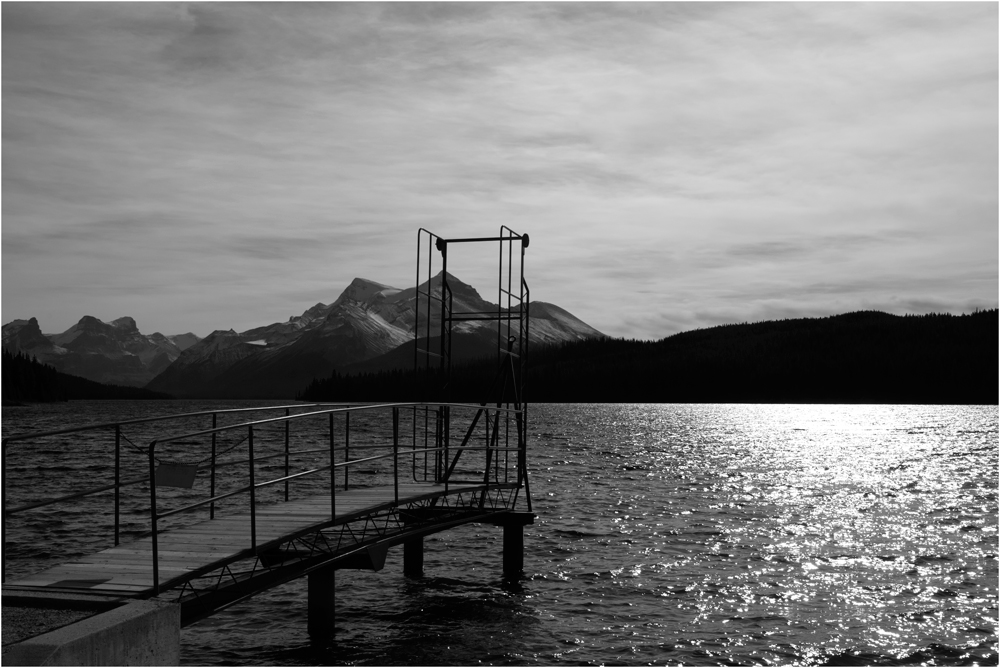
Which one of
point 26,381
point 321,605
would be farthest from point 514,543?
point 26,381

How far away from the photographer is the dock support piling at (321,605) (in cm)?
1563

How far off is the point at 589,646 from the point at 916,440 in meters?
85.3

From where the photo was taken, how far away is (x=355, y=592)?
19656 mm

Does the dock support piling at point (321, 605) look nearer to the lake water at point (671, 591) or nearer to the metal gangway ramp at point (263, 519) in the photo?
the metal gangway ramp at point (263, 519)

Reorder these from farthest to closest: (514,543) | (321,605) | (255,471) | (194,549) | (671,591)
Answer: (255,471), (514,543), (671,591), (321,605), (194,549)

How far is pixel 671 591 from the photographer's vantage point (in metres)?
20.3

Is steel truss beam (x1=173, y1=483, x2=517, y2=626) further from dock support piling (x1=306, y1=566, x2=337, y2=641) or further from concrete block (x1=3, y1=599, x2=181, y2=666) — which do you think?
concrete block (x1=3, y1=599, x2=181, y2=666)

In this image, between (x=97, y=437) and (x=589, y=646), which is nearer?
(x=589, y=646)

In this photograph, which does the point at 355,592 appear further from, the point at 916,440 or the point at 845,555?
the point at 916,440

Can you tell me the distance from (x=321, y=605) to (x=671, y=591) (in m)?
8.02

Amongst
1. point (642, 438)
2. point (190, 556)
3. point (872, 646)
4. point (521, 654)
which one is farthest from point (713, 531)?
point (642, 438)

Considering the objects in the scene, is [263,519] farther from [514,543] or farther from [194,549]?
[514,543]

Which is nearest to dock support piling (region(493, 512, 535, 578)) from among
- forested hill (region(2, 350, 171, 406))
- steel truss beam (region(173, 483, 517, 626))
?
steel truss beam (region(173, 483, 517, 626))

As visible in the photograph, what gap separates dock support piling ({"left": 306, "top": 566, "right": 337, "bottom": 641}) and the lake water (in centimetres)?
23
